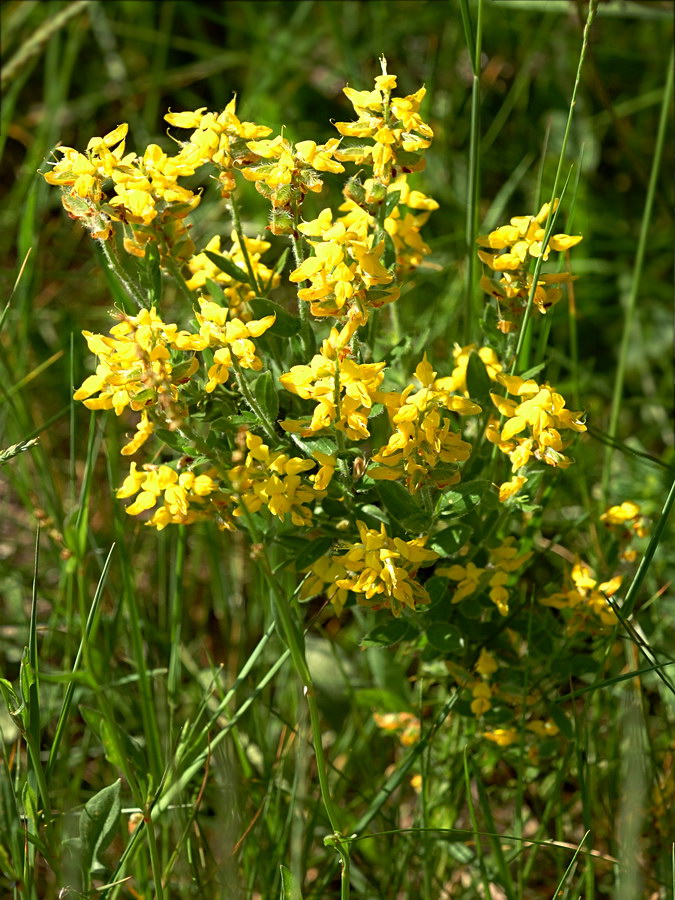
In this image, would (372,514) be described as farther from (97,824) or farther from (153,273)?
(97,824)

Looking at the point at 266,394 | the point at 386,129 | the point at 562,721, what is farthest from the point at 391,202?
the point at 562,721

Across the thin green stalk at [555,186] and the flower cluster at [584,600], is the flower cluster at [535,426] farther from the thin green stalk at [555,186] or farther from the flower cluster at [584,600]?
the flower cluster at [584,600]

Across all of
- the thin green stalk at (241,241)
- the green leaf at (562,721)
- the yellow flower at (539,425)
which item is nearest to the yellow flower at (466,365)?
the yellow flower at (539,425)

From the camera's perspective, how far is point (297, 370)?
4.46ft

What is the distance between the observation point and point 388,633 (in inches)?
61.8

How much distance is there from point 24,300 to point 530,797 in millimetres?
1524

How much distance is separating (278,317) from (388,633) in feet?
1.65

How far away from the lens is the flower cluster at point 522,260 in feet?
4.79

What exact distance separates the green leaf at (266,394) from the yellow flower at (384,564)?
7.7 inches

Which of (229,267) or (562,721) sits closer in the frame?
(229,267)

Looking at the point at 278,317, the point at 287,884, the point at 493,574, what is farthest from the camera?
the point at 493,574

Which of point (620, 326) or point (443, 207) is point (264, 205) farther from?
point (620, 326)

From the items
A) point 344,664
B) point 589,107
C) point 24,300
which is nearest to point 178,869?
point 344,664

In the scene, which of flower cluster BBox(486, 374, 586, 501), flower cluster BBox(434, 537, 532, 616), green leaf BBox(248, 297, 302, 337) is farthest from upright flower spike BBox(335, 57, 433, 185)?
flower cluster BBox(434, 537, 532, 616)
